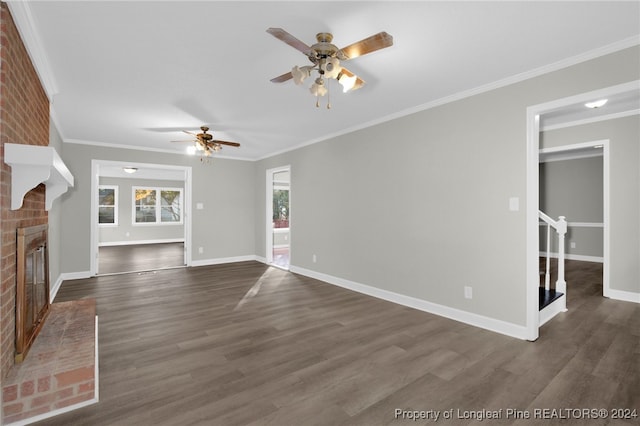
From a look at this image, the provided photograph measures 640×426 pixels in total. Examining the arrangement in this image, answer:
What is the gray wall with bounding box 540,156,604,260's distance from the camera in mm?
7051

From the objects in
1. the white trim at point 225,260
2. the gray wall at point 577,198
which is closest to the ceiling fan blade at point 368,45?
the white trim at point 225,260

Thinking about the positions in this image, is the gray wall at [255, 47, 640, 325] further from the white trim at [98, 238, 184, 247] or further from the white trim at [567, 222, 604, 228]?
the white trim at [98, 238, 184, 247]

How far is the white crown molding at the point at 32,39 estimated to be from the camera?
74.9 inches

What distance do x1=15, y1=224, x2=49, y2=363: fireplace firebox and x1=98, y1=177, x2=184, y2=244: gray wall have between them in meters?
8.81

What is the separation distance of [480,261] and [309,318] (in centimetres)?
195

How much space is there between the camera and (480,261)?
130 inches

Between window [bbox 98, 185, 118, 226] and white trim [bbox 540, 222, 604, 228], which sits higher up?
window [bbox 98, 185, 118, 226]

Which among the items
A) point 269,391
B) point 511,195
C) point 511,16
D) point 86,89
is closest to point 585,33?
point 511,16

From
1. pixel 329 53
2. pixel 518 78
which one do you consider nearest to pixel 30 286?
pixel 329 53

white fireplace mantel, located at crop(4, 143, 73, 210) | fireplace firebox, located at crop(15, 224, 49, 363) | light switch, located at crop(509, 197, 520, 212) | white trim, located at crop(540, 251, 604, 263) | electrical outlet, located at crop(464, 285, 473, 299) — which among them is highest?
white fireplace mantel, located at crop(4, 143, 73, 210)

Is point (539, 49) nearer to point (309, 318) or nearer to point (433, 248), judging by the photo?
point (433, 248)

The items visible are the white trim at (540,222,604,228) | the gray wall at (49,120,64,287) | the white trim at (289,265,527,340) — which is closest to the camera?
the white trim at (289,265,527,340)

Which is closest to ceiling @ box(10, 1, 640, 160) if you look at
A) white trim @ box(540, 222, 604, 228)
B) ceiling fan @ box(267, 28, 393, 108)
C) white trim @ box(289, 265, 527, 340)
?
ceiling fan @ box(267, 28, 393, 108)

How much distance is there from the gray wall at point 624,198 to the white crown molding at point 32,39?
647 cm
